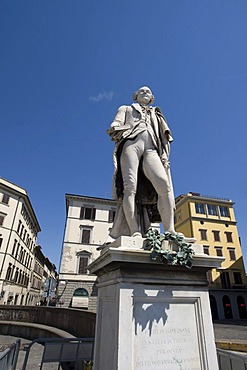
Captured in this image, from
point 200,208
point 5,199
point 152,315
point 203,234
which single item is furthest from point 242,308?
point 152,315

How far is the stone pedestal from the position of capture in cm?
218

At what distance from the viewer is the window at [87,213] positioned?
3138 cm

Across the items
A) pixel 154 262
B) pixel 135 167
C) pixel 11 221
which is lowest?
pixel 154 262

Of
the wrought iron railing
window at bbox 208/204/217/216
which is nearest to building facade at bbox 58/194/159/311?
window at bbox 208/204/217/216

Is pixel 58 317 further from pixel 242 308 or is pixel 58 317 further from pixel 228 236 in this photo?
pixel 228 236

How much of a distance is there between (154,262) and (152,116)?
8.12 feet

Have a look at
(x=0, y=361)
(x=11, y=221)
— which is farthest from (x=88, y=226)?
(x=0, y=361)

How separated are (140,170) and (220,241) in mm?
37243

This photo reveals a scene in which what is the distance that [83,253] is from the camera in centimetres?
2908

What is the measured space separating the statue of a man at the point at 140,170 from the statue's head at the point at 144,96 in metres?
0.05

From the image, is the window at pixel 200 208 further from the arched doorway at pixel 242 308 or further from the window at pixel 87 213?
the window at pixel 87 213

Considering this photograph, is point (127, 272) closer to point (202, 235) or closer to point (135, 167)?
point (135, 167)

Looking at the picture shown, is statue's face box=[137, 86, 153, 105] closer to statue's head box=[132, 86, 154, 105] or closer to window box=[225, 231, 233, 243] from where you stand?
statue's head box=[132, 86, 154, 105]

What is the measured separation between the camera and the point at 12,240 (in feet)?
96.7
